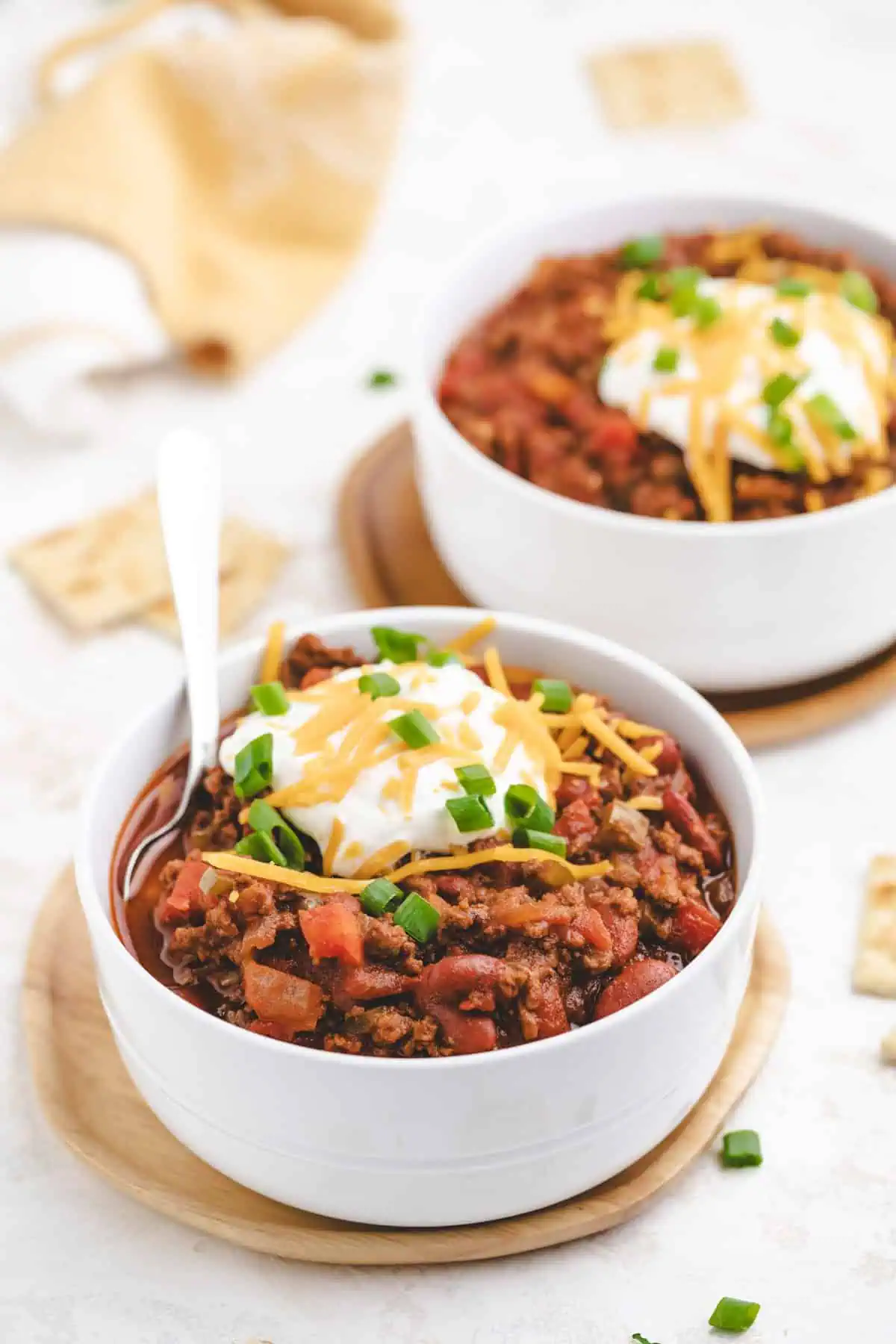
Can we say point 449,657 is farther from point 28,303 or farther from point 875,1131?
point 28,303

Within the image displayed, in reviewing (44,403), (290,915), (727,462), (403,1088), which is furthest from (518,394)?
(403,1088)

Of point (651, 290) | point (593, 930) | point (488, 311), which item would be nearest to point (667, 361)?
point (651, 290)

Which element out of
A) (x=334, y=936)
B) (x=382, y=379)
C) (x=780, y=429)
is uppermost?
(x=780, y=429)

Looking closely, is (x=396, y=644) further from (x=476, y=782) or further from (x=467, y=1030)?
(x=467, y=1030)

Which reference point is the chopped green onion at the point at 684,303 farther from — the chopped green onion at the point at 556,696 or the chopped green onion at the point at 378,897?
the chopped green onion at the point at 378,897

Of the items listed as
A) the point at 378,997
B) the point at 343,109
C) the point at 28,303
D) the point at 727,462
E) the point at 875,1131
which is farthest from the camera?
the point at 343,109

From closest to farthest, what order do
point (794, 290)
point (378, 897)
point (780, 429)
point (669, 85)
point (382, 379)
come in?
point (378, 897) < point (780, 429) < point (794, 290) < point (382, 379) < point (669, 85)
